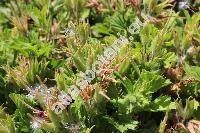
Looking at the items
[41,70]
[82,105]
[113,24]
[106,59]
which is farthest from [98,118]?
[113,24]

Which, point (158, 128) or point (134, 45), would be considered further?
point (134, 45)

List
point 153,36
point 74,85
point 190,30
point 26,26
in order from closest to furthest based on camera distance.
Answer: point 74,85 < point 153,36 < point 190,30 < point 26,26

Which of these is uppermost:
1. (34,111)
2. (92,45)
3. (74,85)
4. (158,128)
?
(92,45)

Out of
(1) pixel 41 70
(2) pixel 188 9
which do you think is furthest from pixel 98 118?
(2) pixel 188 9

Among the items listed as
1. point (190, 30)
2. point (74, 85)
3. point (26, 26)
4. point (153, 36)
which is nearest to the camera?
point (74, 85)

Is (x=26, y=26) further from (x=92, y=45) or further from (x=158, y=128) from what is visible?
(x=158, y=128)

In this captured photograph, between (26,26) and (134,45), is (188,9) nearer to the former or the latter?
(134,45)

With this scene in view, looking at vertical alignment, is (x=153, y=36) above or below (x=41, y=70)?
above
